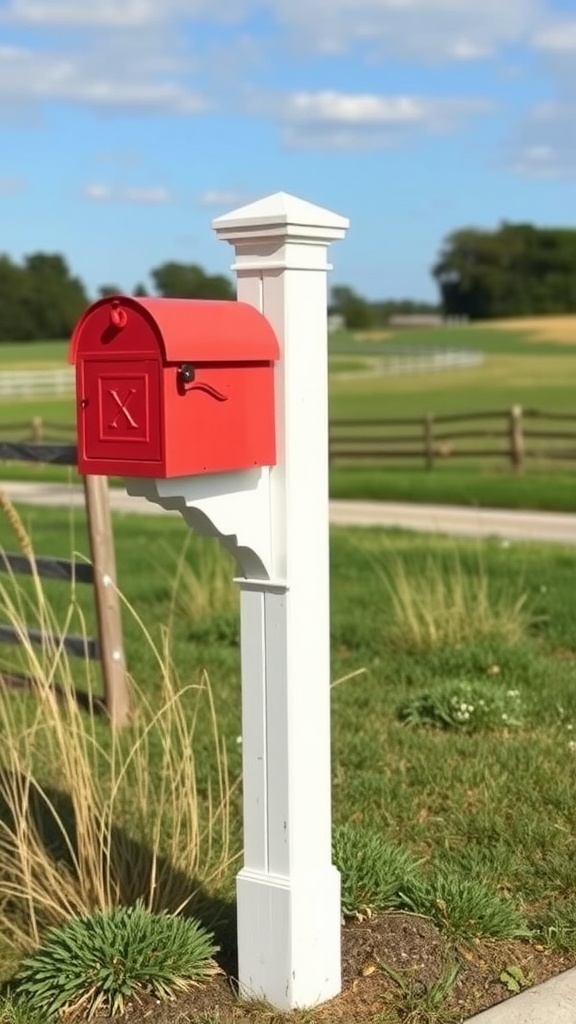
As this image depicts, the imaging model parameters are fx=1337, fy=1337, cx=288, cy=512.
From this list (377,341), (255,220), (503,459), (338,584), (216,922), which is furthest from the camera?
(377,341)

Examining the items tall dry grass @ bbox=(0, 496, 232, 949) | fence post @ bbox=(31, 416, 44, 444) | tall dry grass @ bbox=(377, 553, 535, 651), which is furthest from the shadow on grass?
fence post @ bbox=(31, 416, 44, 444)

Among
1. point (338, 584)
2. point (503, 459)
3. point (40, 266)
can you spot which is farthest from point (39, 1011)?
point (40, 266)

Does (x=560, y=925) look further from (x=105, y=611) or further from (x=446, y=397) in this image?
(x=446, y=397)

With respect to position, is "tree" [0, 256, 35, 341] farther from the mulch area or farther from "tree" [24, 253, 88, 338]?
the mulch area

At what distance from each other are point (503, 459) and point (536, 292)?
10167 centimetres

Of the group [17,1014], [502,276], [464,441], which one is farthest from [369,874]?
[502,276]

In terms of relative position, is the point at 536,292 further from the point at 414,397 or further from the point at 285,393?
the point at 285,393

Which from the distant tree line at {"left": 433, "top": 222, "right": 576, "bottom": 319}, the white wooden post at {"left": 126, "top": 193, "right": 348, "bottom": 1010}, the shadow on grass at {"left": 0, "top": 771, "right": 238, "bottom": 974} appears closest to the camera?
the white wooden post at {"left": 126, "top": 193, "right": 348, "bottom": 1010}

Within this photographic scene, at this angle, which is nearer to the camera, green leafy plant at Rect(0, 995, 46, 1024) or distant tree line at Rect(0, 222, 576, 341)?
A: green leafy plant at Rect(0, 995, 46, 1024)

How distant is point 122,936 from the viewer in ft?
10.6

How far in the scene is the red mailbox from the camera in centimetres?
276

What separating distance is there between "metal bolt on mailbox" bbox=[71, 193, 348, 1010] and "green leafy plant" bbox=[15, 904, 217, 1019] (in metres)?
0.16

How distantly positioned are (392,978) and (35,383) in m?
55.1

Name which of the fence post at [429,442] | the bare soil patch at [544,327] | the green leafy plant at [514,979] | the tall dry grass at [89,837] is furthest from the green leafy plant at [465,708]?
the bare soil patch at [544,327]
